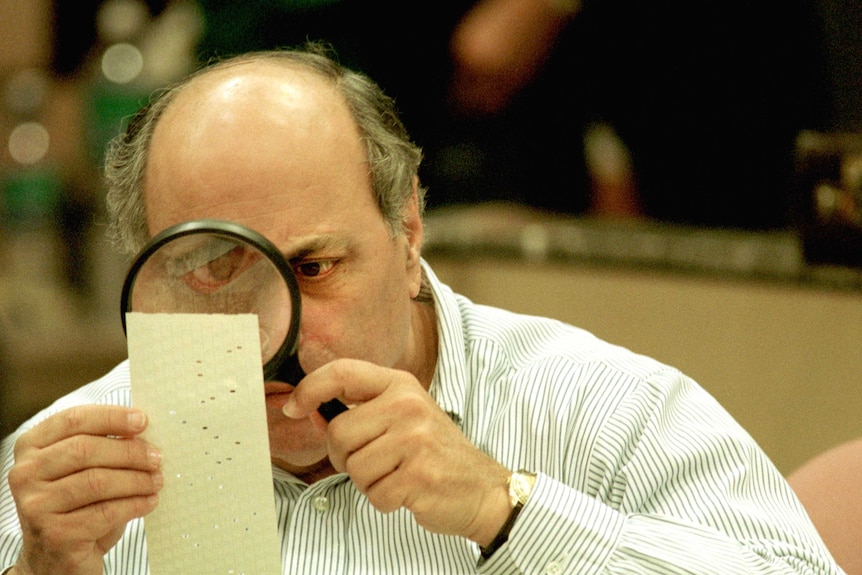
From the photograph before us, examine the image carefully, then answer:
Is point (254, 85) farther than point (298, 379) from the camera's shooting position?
Yes

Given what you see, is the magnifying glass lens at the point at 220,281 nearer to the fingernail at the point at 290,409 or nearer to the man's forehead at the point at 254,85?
the fingernail at the point at 290,409

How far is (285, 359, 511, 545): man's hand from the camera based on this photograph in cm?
132

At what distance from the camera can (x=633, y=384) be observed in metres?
1.71

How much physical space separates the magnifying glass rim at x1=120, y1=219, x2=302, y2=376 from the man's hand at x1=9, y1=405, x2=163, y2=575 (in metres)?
0.12

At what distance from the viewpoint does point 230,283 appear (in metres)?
1.35

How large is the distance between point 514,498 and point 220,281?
454 mm

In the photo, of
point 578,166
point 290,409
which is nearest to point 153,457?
point 290,409

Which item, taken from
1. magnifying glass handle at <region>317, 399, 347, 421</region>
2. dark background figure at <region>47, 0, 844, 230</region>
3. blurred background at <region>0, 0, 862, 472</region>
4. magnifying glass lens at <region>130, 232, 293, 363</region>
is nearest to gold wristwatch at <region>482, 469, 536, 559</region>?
magnifying glass handle at <region>317, 399, 347, 421</region>

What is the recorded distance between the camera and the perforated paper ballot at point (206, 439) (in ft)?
4.18

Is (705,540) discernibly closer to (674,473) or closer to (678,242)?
(674,473)

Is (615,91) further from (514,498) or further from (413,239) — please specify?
(514,498)

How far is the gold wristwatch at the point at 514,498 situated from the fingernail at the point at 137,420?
1.52 feet

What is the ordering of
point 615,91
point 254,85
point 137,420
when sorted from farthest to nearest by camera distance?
point 615,91 → point 254,85 → point 137,420

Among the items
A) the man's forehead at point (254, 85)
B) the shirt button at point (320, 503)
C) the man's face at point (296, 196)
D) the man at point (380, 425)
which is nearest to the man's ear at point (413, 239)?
the man at point (380, 425)
